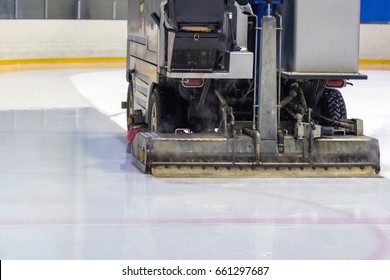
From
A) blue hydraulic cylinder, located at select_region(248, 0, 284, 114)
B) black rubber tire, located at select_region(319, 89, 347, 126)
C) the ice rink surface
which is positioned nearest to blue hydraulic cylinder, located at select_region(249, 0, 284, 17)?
blue hydraulic cylinder, located at select_region(248, 0, 284, 114)

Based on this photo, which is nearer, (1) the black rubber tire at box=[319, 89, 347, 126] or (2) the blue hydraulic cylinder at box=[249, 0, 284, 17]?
(2) the blue hydraulic cylinder at box=[249, 0, 284, 17]

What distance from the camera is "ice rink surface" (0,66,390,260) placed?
5.26m

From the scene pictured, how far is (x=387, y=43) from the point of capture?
20875mm

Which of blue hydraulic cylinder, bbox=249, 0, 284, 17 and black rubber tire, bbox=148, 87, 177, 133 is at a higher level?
blue hydraulic cylinder, bbox=249, 0, 284, 17

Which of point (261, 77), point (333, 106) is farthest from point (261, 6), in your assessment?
point (333, 106)

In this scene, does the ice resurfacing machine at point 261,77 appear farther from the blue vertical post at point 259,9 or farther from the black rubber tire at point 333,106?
the black rubber tire at point 333,106

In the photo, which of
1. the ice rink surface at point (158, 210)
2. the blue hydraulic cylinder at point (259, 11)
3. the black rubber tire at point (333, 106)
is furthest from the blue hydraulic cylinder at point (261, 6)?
the ice rink surface at point (158, 210)

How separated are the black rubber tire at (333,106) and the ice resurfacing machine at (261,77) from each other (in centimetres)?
21

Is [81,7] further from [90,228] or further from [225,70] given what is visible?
[90,228]

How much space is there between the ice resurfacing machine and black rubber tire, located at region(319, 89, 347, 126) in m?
0.21

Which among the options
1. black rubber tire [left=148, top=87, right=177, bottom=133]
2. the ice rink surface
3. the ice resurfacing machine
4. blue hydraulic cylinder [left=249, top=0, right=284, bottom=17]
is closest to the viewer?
the ice rink surface

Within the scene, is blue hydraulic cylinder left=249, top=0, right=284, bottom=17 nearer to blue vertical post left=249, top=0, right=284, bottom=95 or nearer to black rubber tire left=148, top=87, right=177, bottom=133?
blue vertical post left=249, top=0, right=284, bottom=95

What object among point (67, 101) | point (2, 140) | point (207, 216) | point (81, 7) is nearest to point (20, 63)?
point (81, 7)

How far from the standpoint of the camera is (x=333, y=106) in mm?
8133
